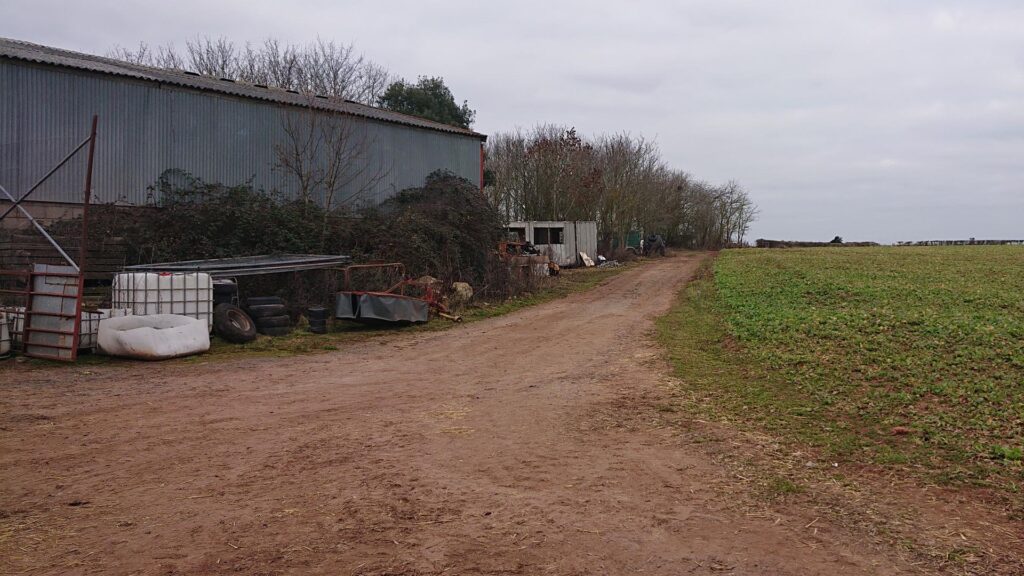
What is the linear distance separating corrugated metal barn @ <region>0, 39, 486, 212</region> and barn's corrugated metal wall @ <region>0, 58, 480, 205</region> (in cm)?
2

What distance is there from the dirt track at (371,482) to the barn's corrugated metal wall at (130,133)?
31.4 ft

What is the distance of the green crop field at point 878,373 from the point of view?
627 centimetres

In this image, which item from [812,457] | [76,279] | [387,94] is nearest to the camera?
[812,457]

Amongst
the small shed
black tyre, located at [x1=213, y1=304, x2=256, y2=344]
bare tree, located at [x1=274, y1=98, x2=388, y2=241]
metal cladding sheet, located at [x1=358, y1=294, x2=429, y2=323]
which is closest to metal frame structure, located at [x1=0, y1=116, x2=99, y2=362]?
black tyre, located at [x1=213, y1=304, x2=256, y2=344]

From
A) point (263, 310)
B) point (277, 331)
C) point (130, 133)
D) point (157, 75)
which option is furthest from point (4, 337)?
point (157, 75)

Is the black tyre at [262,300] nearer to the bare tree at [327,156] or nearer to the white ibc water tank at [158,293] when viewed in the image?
the white ibc water tank at [158,293]

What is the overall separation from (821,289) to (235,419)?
1673 centimetres

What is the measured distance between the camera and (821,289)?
65.7 ft

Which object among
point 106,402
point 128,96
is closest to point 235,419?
point 106,402

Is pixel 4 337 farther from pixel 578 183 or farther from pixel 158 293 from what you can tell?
pixel 578 183

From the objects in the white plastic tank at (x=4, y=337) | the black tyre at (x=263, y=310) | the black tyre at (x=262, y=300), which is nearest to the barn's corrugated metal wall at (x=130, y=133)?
the black tyre at (x=262, y=300)

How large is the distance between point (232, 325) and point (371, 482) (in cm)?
877

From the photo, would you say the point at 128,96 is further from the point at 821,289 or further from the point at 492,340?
the point at 821,289

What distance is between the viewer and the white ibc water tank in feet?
41.8
